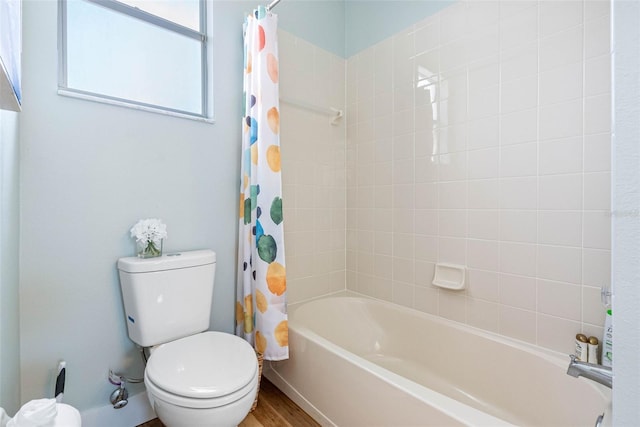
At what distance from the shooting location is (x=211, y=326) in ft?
5.46

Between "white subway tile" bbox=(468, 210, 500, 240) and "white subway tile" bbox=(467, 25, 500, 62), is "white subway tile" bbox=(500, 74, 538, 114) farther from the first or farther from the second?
"white subway tile" bbox=(468, 210, 500, 240)

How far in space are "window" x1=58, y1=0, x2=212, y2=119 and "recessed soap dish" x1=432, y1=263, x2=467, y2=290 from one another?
1573 mm

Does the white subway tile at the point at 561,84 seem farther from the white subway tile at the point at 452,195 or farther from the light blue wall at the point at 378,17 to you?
the light blue wall at the point at 378,17

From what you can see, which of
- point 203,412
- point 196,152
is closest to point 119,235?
point 196,152

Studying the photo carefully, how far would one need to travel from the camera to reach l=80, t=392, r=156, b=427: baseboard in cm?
132

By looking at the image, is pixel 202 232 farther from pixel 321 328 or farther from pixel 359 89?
pixel 359 89

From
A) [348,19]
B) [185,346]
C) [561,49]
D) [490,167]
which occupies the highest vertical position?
[348,19]

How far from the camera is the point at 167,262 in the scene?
4.31ft

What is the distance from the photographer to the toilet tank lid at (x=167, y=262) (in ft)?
4.16

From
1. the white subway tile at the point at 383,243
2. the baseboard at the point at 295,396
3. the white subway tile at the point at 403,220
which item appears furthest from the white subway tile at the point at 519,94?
the baseboard at the point at 295,396

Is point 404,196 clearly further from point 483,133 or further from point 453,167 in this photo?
point 483,133

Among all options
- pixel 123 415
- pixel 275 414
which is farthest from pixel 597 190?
pixel 123 415

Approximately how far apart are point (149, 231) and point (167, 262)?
0.18 metres

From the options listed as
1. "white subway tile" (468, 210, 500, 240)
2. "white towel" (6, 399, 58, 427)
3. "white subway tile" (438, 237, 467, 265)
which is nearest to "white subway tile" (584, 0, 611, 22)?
"white subway tile" (468, 210, 500, 240)
